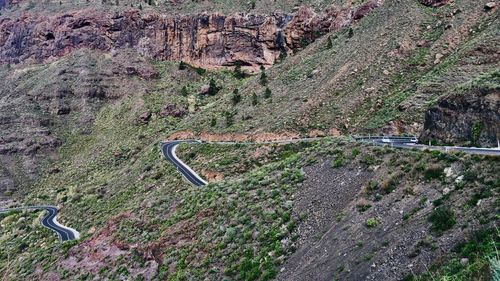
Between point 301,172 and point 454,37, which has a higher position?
point 454,37

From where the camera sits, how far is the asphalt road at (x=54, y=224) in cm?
4153

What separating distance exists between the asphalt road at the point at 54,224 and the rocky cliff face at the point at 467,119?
3076cm

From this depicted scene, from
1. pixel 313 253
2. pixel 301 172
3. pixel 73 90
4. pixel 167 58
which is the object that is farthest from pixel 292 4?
pixel 313 253

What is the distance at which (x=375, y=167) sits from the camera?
20.2 meters

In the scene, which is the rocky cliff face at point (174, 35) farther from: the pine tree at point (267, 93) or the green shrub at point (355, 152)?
the green shrub at point (355, 152)

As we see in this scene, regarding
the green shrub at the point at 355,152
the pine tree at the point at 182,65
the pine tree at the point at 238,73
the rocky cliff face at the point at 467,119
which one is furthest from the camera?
the pine tree at the point at 182,65

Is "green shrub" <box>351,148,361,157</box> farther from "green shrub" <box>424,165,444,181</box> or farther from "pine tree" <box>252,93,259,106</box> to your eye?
"pine tree" <box>252,93,259,106</box>

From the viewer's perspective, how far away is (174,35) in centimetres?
9356

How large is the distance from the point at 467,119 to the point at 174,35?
260 feet

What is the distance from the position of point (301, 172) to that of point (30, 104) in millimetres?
71651

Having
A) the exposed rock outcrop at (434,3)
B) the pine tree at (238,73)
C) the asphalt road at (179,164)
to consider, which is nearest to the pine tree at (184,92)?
the pine tree at (238,73)

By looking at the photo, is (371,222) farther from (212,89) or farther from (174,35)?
(174,35)

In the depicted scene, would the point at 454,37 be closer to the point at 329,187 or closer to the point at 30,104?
the point at 329,187

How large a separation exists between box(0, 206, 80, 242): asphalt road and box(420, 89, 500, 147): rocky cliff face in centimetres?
3076
